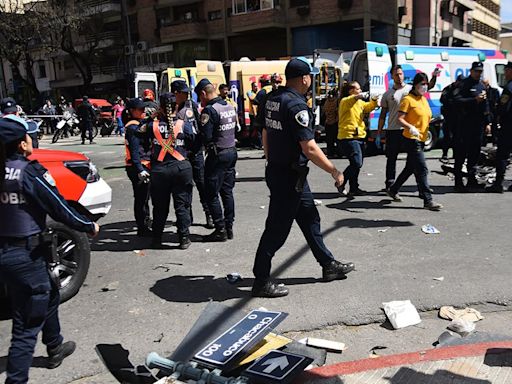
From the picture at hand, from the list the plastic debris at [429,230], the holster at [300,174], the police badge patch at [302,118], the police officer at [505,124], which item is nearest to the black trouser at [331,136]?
the police officer at [505,124]

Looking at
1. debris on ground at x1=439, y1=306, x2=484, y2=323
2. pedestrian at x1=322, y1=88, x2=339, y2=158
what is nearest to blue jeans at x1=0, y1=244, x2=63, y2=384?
debris on ground at x1=439, y1=306, x2=484, y2=323

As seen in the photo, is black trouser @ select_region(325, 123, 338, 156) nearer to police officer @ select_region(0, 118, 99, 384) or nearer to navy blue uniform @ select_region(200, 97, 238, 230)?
navy blue uniform @ select_region(200, 97, 238, 230)

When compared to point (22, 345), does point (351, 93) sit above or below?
above

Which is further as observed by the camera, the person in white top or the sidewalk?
the person in white top

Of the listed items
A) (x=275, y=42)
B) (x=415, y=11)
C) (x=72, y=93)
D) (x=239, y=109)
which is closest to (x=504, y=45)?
(x=415, y=11)

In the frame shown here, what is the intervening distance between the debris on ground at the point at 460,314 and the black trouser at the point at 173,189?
120 inches

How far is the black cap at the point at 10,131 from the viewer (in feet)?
9.46

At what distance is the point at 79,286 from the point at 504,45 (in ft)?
254

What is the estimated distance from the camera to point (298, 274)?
195 inches

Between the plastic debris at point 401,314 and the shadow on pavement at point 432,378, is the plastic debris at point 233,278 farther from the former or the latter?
the shadow on pavement at point 432,378

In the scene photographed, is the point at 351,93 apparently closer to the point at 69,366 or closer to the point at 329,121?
the point at 329,121

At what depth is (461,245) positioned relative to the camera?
18.5ft

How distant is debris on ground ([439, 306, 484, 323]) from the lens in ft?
12.8

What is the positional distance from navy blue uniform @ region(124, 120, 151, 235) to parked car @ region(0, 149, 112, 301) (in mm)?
945
